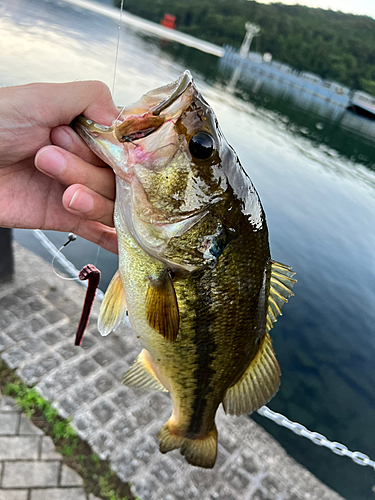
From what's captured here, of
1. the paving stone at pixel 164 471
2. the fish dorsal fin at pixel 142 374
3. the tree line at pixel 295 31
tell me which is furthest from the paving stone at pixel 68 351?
the tree line at pixel 295 31

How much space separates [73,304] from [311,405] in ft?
15.1

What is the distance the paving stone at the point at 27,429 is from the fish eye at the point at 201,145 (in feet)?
9.63

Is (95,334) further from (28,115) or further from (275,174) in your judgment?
(275,174)

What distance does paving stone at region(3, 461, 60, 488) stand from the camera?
257 centimetres

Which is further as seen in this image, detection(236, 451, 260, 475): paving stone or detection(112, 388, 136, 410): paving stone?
detection(112, 388, 136, 410): paving stone

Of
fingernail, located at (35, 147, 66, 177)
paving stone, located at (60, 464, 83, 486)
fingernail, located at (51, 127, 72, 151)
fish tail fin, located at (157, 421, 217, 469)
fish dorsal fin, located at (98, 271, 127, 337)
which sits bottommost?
paving stone, located at (60, 464, 83, 486)

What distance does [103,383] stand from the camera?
3.50 meters

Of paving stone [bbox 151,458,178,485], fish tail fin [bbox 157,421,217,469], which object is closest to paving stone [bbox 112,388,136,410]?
paving stone [bbox 151,458,178,485]

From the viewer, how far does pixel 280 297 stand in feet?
5.97

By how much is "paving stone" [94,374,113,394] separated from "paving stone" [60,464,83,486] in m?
0.75

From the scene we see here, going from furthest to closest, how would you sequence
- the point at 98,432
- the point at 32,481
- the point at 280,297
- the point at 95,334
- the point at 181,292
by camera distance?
the point at 95,334, the point at 98,432, the point at 32,481, the point at 280,297, the point at 181,292

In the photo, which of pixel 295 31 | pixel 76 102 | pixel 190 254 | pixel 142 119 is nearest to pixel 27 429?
pixel 190 254

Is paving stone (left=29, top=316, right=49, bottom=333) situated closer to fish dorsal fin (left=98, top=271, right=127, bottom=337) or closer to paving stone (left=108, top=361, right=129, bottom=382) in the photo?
paving stone (left=108, top=361, right=129, bottom=382)

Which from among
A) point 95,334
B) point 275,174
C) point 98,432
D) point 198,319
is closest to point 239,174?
point 198,319
